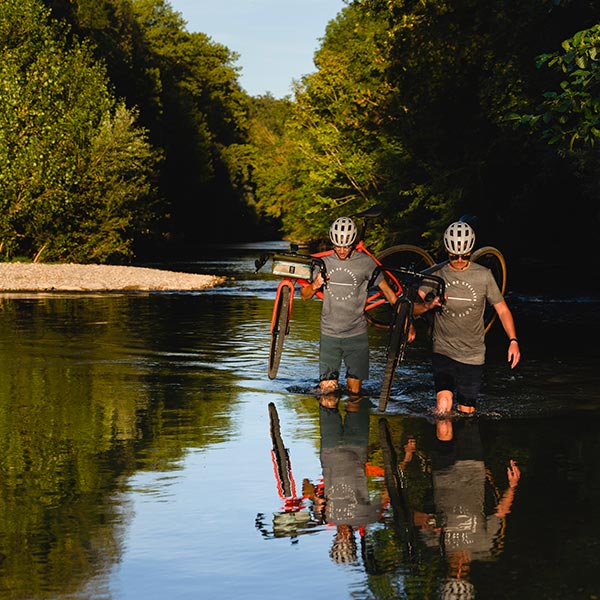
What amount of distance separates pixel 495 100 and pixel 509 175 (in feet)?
29.2

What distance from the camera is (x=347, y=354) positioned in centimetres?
1335

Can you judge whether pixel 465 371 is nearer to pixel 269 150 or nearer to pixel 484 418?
pixel 484 418

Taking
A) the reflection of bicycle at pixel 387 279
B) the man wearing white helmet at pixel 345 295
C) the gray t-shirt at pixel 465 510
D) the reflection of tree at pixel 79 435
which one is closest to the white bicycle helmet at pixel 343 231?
the man wearing white helmet at pixel 345 295

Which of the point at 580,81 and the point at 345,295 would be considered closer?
the point at 345,295

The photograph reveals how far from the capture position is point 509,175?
130ft

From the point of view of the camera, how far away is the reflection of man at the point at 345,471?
725cm

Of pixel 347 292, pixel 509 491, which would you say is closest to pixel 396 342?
pixel 347 292

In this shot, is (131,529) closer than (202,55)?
Yes

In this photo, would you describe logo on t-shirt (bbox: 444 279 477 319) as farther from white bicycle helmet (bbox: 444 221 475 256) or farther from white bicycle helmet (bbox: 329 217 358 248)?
white bicycle helmet (bbox: 329 217 358 248)

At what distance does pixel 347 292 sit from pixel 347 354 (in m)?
0.70

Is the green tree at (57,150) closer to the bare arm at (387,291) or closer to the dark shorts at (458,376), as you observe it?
the bare arm at (387,291)

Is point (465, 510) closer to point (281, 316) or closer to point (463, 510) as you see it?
point (463, 510)

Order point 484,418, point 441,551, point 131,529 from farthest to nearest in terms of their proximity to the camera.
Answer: point 484,418 → point 131,529 → point 441,551

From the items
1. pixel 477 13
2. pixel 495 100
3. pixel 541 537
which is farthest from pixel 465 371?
pixel 477 13
